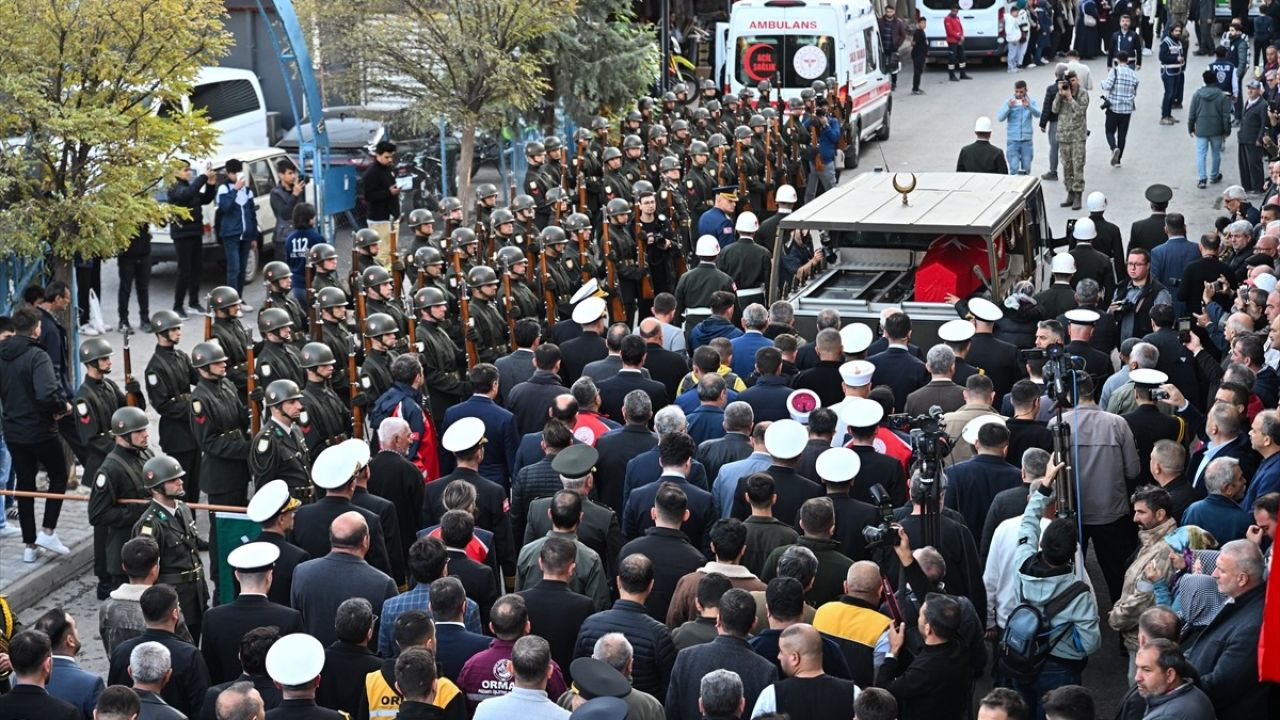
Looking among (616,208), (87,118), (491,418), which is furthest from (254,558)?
(616,208)

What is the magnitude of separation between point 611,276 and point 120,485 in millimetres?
6195

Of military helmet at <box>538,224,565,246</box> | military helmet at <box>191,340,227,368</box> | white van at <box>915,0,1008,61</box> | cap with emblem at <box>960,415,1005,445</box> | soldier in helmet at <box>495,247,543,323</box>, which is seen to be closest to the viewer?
cap with emblem at <box>960,415,1005,445</box>

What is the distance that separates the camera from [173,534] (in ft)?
31.4

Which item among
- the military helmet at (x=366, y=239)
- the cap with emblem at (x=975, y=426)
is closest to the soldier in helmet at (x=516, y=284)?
the military helmet at (x=366, y=239)

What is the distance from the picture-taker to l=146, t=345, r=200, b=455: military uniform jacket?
1222 cm

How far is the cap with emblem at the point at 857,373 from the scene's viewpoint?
10.3 m

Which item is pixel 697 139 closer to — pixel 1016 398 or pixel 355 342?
pixel 355 342

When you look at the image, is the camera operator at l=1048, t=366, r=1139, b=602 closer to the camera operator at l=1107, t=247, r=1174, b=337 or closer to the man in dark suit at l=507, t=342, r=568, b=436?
the man in dark suit at l=507, t=342, r=568, b=436

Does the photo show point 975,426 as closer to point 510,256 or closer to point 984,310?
point 984,310

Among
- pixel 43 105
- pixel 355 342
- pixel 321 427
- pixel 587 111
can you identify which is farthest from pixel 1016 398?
pixel 587 111

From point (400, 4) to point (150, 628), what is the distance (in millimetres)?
13042

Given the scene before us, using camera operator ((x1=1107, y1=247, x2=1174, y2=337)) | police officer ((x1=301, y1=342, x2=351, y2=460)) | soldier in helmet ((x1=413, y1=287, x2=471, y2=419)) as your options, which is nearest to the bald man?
police officer ((x1=301, y1=342, x2=351, y2=460))

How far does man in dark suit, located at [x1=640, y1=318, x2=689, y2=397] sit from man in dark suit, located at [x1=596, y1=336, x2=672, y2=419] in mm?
706

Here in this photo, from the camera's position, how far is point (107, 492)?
1048 centimetres
